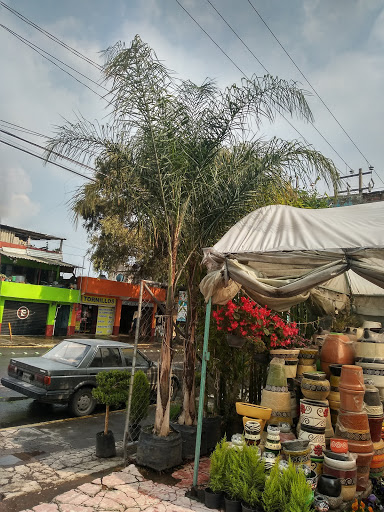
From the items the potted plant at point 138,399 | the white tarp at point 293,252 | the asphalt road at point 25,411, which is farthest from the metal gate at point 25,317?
the white tarp at point 293,252

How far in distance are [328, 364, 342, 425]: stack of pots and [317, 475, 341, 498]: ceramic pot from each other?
1096mm

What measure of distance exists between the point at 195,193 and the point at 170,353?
2.30 m

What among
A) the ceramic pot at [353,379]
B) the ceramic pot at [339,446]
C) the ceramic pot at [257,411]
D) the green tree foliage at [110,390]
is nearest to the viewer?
the ceramic pot at [339,446]

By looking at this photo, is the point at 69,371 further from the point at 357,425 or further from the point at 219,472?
the point at 357,425

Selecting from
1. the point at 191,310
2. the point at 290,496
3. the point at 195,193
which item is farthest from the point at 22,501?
the point at 195,193

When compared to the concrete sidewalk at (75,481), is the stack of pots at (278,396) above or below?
above

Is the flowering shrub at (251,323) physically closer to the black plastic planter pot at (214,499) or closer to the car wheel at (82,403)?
the black plastic planter pot at (214,499)

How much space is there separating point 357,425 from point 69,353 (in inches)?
245

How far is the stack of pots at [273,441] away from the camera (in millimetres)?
4086

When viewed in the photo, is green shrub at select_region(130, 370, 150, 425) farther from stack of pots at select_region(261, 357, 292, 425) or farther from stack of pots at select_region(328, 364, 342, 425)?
stack of pots at select_region(328, 364, 342, 425)

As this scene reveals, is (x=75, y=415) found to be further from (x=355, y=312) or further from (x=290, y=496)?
(x=355, y=312)

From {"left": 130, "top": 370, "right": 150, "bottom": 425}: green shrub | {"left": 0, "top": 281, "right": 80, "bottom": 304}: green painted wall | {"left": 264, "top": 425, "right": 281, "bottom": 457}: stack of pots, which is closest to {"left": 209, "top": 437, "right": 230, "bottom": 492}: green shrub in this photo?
{"left": 264, "top": 425, "right": 281, "bottom": 457}: stack of pots

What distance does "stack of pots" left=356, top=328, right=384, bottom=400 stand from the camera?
485cm

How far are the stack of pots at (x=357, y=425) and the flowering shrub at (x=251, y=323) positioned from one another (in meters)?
1.64
